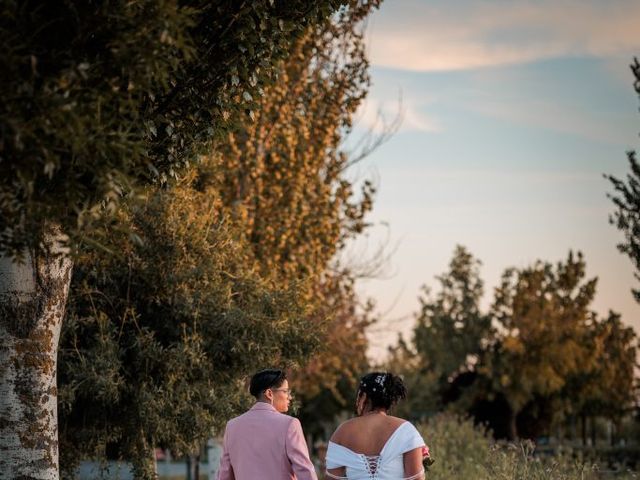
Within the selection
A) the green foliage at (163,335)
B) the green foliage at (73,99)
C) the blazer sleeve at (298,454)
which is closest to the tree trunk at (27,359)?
the green foliage at (73,99)

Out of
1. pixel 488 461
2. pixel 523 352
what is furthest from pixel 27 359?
pixel 523 352

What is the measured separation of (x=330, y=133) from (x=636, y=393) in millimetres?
38557

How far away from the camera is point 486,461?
16.8 meters

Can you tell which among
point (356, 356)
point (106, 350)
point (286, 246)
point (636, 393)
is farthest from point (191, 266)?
point (636, 393)

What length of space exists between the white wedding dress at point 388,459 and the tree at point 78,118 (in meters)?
2.65

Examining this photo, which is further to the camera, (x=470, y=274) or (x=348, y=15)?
(x=470, y=274)

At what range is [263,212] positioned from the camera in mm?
28062

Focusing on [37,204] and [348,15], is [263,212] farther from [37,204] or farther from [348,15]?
[37,204]

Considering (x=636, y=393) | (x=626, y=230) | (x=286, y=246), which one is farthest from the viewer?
(x=636, y=393)

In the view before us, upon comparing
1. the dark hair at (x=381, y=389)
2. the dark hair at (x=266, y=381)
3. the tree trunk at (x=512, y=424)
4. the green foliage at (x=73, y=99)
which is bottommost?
the dark hair at (x=381, y=389)

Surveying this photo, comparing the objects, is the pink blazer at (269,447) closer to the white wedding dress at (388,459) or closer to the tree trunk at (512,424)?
the white wedding dress at (388,459)

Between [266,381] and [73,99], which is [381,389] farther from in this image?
[73,99]

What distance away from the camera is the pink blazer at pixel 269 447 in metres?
9.58

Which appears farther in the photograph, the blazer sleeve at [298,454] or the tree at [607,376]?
the tree at [607,376]
